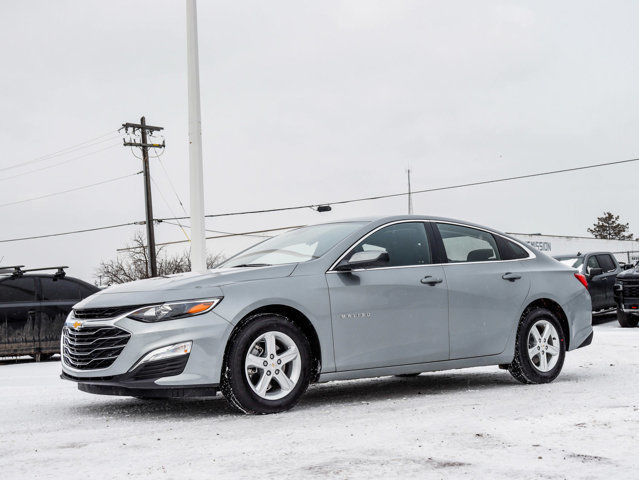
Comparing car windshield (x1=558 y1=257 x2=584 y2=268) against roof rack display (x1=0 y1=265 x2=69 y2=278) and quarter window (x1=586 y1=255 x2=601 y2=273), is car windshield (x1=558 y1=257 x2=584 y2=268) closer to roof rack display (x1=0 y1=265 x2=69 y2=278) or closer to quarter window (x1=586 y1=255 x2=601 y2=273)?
quarter window (x1=586 y1=255 x2=601 y2=273)

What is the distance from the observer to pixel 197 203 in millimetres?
15352

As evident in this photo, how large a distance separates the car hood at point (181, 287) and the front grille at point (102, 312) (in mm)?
31

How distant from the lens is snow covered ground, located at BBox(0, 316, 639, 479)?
15.6 feet

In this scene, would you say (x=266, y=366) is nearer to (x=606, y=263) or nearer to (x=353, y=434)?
(x=353, y=434)

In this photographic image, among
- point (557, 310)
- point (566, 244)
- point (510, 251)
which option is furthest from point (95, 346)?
point (566, 244)

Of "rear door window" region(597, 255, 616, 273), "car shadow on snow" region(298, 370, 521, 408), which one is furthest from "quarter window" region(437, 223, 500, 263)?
"rear door window" region(597, 255, 616, 273)

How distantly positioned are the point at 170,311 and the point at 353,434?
1759 millimetres

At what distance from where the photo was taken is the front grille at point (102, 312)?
6773mm

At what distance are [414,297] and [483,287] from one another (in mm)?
879

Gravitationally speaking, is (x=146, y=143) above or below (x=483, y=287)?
above

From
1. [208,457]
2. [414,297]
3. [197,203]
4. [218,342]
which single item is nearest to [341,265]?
[414,297]

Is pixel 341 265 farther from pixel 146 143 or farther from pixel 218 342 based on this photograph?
pixel 146 143

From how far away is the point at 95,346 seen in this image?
6887 millimetres

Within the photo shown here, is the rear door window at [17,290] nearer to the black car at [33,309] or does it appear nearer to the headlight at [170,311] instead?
the black car at [33,309]
